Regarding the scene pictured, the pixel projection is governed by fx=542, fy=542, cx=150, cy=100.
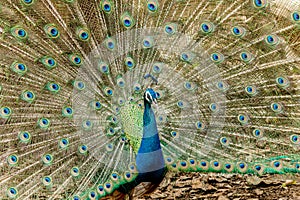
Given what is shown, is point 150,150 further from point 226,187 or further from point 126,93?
point 226,187

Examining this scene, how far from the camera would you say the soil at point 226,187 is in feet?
15.4

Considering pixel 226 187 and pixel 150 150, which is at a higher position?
pixel 150 150

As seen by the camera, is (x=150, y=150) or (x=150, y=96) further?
(x=150, y=150)

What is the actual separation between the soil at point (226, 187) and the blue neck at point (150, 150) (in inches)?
29.7

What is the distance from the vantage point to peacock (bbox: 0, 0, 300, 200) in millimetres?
4137

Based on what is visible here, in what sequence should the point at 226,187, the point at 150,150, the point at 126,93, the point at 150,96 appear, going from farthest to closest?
the point at 226,187 < the point at 126,93 < the point at 150,150 < the point at 150,96

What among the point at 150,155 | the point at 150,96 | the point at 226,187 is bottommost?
the point at 226,187

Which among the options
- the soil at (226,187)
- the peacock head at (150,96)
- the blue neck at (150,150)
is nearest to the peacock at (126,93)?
the blue neck at (150,150)

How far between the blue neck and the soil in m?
0.75

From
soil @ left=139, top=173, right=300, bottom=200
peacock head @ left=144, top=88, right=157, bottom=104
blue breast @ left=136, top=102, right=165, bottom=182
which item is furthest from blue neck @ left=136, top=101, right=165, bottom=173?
soil @ left=139, top=173, right=300, bottom=200

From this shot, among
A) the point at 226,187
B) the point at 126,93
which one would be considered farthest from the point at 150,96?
the point at 226,187

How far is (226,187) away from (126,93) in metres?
1.36

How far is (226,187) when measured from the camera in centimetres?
491

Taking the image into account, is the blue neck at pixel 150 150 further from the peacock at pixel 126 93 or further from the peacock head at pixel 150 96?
the peacock head at pixel 150 96
